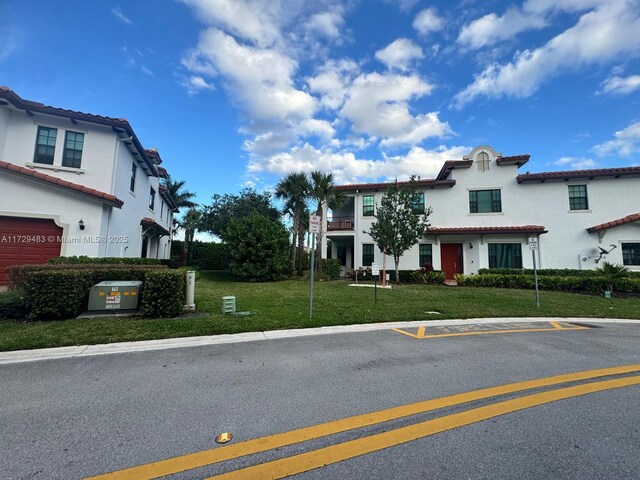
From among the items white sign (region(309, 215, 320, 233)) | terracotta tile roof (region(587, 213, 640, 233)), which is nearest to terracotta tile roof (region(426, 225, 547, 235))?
terracotta tile roof (region(587, 213, 640, 233))

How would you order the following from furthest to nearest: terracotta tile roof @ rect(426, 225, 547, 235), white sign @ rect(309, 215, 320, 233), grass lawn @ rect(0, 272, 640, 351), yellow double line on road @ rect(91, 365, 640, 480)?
terracotta tile roof @ rect(426, 225, 547, 235)
white sign @ rect(309, 215, 320, 233)
grass lawn @ rect(0, 272, 640, 351)
yellow double line on road @ rect(91, 365, 640, 480)

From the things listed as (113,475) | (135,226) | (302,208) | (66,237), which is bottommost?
(113,475)

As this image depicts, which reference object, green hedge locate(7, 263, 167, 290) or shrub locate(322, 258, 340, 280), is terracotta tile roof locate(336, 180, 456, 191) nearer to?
shrub locate(322, 258, 340, 280)

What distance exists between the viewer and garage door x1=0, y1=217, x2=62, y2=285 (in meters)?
10.0

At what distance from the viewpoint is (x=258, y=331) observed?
20.5 feet

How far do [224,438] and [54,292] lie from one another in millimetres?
6308

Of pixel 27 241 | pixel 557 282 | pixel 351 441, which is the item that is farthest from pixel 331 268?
pixel 351 441

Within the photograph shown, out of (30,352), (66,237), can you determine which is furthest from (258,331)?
(66,237)

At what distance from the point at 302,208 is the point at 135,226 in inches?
431

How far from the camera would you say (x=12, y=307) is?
6.37 m

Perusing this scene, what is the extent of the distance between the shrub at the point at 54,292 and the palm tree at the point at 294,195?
14.2 m

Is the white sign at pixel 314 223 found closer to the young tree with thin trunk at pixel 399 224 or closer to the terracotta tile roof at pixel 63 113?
the young tree with thin trunk at pixel 399 224

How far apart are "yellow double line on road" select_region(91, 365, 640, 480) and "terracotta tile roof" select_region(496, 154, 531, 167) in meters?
18.3

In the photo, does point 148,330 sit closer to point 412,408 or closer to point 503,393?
point 412,408
